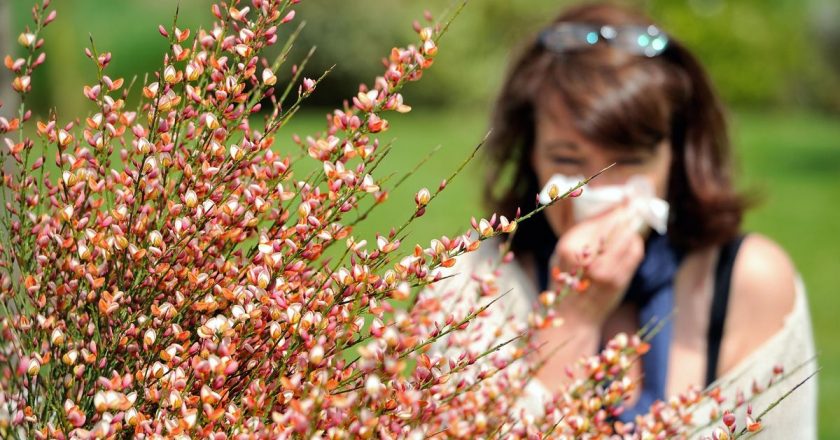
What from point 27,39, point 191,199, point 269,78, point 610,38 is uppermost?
point 610,38

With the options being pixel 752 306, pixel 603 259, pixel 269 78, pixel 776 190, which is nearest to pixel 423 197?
pixel 269 78

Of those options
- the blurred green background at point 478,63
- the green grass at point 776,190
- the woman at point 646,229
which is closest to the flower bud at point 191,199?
the woman at point 646,229

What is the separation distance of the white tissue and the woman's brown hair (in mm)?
100

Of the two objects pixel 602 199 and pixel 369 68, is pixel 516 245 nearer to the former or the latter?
pixel 602 199

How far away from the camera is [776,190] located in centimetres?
1038

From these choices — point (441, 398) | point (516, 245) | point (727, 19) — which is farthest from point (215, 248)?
point (727, 19)

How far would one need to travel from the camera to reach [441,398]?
1.19 metres

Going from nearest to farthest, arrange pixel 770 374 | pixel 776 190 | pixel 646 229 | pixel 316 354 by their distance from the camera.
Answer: pixel 316 354
pixel 770 374
pixel 646 229
pixel 776 190

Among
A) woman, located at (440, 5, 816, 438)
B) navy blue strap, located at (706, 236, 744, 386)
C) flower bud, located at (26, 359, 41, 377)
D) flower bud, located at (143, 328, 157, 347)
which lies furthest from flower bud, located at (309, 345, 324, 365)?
navy blue strap, located at (706, 236, 744, 386)

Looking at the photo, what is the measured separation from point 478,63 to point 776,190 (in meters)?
10.4

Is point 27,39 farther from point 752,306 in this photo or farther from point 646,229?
point 752,306

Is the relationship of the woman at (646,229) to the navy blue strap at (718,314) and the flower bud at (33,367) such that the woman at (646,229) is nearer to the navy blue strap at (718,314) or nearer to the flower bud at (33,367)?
the navy blue strap at (718,314)

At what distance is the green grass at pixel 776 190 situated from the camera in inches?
199

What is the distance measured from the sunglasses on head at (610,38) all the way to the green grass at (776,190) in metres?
0.54
